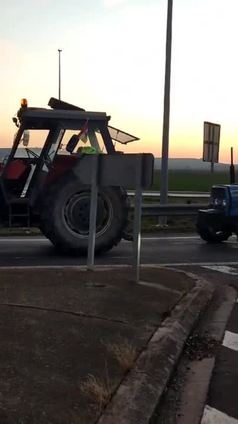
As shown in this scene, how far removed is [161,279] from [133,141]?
3.46 metres

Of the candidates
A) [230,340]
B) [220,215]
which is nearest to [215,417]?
[230,340]

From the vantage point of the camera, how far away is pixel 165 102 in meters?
17.1

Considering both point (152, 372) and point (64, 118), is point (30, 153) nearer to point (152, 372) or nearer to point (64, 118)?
point (64, 118)

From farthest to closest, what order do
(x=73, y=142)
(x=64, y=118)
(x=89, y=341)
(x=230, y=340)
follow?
1. (x=73, y=142)
2. (x=64, y=118)
3. (x=230, y=340)
4. (x=89, y=341)

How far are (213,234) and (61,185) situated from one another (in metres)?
4.28

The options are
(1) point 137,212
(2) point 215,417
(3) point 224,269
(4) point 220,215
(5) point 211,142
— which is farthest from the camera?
(5) point 211,142

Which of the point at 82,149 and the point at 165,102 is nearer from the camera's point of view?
the point at 82,149

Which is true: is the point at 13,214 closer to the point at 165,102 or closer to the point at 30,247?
the point at 30,247

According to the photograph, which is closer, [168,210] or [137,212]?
[137,212]

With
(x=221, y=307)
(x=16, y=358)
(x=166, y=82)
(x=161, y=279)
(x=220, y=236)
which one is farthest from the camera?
(x=166, y=82)

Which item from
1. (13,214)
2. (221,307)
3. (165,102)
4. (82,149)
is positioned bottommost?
(221,307)

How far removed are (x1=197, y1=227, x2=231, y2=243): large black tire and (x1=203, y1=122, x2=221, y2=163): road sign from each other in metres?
5.00

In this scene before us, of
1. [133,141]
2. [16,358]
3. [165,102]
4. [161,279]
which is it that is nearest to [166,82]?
[165,102]

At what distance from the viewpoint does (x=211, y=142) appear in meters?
18.7
